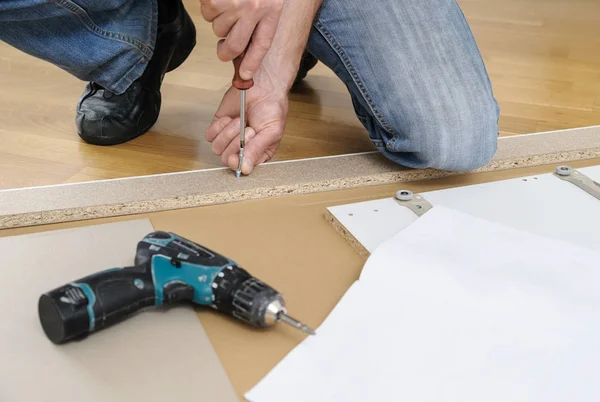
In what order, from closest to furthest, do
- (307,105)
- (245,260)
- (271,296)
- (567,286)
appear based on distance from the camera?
(271,296) < (567,286) < (245,260) < (307,105)

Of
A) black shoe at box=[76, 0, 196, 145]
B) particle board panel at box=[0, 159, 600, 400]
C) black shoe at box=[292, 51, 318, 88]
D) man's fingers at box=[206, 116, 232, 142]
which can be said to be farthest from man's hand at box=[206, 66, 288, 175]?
black shoe at box=[292, 51, 318, 88]

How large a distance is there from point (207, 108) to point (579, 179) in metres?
0.91

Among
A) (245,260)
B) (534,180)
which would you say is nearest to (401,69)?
(534,180)

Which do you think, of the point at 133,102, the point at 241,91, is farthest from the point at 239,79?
the point at 133,102

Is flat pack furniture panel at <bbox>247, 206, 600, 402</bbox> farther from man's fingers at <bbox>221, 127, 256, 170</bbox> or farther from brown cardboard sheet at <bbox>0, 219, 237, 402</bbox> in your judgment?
man's fingers at <bbox>221, 127, 256, 170</bbox>

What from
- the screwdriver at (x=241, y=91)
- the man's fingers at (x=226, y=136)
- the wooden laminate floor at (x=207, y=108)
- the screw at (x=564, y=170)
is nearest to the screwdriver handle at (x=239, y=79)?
the screwdriver at (x=241, y=91)

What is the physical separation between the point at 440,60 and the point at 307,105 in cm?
48

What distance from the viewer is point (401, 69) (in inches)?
56.5

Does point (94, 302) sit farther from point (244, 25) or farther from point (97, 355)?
point (244, 25)

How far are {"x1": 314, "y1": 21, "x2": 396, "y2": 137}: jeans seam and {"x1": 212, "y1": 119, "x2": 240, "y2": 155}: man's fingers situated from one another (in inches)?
10.7

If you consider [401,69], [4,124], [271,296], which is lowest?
[4,124]

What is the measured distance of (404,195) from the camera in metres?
1.32

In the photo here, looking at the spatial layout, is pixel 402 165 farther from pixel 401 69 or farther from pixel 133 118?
pixel 133 118

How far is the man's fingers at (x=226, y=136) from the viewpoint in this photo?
1413 millimetres
